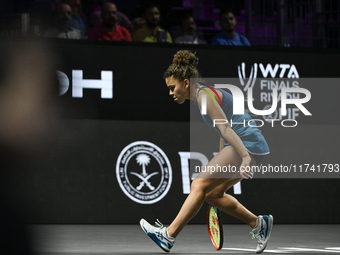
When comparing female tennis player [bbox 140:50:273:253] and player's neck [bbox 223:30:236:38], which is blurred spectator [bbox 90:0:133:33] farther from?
female tennis player [bbox 140:50:273:253]

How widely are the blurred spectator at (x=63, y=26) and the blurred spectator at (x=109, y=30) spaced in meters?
0.33

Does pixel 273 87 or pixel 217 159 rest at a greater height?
pixel 273 87

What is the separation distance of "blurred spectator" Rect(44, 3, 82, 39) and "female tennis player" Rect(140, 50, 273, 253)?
298cm

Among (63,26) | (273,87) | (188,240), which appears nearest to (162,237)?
(188,240)

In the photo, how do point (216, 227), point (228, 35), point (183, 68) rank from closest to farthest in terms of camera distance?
1. point (183, 68)
2. point (216, 227)
3. point (228, 35)

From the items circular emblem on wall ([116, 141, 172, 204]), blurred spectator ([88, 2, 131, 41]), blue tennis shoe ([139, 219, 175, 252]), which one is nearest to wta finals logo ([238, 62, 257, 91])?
circular emblem on wall ([116, 141, 172, 204])

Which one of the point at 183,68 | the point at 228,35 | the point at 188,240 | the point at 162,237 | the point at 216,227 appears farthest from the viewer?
the point at 228,35

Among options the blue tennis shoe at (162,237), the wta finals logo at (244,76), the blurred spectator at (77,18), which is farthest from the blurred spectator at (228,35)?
the blue tennis shoe at (162,237)

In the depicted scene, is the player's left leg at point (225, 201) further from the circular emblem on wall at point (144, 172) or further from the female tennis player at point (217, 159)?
the circular emblem on wall at point (144, 172)

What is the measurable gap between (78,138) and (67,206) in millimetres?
823

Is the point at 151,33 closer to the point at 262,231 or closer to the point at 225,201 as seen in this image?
the point at 225,201

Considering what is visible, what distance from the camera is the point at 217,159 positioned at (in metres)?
4.33

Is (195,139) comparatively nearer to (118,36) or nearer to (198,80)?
(118,36)

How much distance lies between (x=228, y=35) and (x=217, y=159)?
4.02 m
